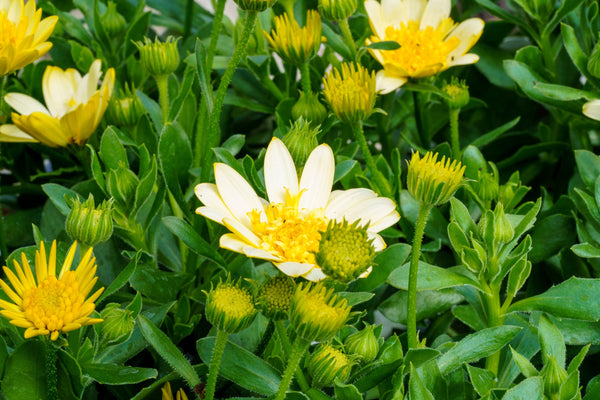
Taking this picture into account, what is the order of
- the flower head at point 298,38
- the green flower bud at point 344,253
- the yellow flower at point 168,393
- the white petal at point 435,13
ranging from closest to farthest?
the green flower bud at point 344,253 → the yellow flower at point 168,393 → the flower head at point 298,38 → the white petal at point 435,13

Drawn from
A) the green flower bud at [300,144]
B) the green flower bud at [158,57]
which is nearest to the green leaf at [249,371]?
the green flower bud at [300,144]

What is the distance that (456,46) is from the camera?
0.68 metres

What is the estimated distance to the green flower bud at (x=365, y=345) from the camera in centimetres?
45

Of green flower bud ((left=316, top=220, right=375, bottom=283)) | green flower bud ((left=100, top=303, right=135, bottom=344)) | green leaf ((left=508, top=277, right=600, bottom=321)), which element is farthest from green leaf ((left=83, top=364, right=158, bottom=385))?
green leaf ((left=508, top=277, right=600, bottom=321))

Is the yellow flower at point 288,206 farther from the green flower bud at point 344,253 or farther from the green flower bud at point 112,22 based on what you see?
the green flower bud at point 112,22

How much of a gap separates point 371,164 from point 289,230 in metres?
0.10

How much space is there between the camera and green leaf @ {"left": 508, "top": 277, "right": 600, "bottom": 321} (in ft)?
1.67

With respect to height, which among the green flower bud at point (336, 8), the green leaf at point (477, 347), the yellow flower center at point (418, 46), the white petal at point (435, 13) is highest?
the green flower bud at point (336, 8)

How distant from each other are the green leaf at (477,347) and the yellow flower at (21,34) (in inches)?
13.1

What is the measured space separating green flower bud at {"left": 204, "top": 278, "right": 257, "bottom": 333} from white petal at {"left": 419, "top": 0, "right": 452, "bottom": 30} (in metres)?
0.38

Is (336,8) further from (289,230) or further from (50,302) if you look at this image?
(50,302)

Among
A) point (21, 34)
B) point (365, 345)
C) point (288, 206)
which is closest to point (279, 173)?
point (288, 206)

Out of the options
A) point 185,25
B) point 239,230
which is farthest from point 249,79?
point 239,230

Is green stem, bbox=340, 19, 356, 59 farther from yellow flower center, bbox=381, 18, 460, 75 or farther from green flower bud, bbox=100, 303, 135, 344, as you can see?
green flower bud, bbox=100, 303, 135, 344
